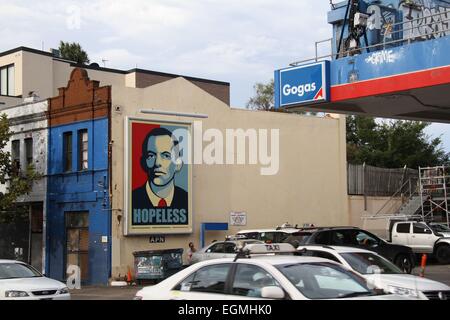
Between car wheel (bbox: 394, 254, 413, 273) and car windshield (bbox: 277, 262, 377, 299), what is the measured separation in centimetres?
1452

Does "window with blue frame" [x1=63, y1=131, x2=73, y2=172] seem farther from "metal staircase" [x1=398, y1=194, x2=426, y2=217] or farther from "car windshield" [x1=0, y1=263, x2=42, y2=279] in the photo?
"metal staircase" [x1=398, y1=194, x2=426, y2=217]

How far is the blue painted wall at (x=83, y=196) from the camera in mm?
27484

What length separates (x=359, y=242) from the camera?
2230cm

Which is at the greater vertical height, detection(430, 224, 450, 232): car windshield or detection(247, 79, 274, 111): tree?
detection(247, 79, 274, 111): tree

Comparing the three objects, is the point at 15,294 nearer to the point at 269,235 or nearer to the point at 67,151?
the point at 269,235

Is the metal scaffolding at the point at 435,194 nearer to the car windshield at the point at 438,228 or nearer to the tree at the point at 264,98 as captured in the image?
the car windshield at the point at 438,228

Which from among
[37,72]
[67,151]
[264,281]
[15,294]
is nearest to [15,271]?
[15,294]

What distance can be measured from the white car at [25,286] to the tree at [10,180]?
11.0 meters

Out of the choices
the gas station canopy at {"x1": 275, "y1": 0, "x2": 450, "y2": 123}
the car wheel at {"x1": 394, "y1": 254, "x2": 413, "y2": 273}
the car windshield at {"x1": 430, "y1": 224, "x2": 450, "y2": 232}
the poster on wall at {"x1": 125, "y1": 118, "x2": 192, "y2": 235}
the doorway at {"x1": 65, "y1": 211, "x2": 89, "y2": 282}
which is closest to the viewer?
the gas station canopy at {"x1": 275, "y1": 0, "x2": 450, "y2": 123}

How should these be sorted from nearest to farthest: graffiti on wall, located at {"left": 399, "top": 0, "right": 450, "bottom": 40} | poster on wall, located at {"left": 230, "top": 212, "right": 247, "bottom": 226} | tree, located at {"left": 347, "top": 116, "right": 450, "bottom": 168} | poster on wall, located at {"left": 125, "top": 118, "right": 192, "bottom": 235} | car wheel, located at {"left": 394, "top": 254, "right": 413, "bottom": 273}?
graffiti on wall, located at {"left": 399, "top": 0, "right": 450, "bottom": 40} → car wheel, located at {"left": 394, "top": 254, "right": 413, "bottom": 273} → poster on wall, located at {"left": 125, "top": 118, "right": 192, "bottom": 235} → poster on wall, located at {"left": 230, "top": 212, "right": 247, "bottom": 226} → tree, located at {"left": 347, "top": 116, "right": 450, "bottom": 168}

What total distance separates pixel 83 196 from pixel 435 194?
1897 centimetres

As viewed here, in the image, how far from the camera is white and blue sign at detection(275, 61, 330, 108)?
59.1 feet

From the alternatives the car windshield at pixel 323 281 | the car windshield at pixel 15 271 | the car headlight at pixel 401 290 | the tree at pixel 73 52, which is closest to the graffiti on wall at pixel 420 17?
the car headlight at pixel 401 290

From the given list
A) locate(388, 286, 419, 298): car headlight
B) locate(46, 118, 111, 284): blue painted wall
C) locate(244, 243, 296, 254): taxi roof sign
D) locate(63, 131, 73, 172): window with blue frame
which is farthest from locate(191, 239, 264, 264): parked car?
locate(244, 243, 296, 254): taxi roof sign
